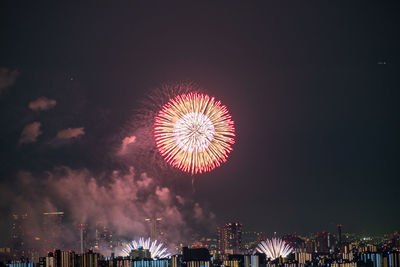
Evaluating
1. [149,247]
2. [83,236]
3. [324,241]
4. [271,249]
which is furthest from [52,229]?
[324,241]

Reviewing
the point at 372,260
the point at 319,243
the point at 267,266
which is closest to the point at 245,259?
the point at 267,266

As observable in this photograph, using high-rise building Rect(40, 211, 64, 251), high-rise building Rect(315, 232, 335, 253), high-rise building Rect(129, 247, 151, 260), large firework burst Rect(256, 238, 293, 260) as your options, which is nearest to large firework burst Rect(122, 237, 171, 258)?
high-rise building Rect(129, 247, 151, 260)

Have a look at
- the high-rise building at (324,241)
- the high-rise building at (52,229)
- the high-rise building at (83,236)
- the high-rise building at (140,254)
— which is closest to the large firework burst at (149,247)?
the high-rise building at (140,254)

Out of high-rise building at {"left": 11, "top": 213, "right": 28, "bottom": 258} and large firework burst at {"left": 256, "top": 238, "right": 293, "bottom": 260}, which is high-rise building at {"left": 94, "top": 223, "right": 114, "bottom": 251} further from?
large firework burst at {"left": 256, "top": 238, "right": 293, "bottom": 260}

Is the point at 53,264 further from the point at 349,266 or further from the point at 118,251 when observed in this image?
the point at 349,266

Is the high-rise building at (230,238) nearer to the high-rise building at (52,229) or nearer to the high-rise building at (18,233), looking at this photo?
the high-rise building at (52,229)
